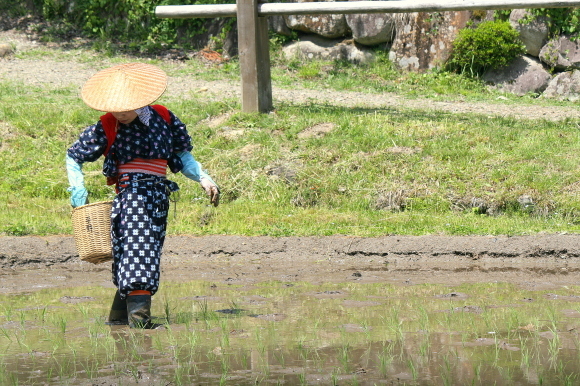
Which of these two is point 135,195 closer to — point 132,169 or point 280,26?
point 132,169

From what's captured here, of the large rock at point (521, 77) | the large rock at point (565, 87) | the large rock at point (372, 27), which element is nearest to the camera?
the large rock at point (565, 87)

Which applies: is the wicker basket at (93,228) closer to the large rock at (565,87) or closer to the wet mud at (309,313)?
the wet mud at (309,313)

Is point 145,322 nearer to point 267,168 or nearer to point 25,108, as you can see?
point 267,168

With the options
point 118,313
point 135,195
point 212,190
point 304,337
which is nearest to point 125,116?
point 135,195

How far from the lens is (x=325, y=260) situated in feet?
25.8

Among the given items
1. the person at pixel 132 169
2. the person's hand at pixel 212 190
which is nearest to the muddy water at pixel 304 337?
the person at pixel 132 169

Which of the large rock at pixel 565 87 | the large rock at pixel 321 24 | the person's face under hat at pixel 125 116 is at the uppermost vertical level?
the person's face under hat at pixel 125 116

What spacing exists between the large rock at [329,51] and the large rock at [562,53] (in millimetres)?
3118

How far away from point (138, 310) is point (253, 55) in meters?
6.46

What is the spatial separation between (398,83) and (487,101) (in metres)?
1.76

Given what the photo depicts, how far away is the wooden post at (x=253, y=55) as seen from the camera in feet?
36.8

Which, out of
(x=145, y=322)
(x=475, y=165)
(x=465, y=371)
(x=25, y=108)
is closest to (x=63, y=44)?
(x=25, y=108)

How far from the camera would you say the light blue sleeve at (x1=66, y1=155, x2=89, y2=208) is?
5.33 m

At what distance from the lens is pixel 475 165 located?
388 inches
